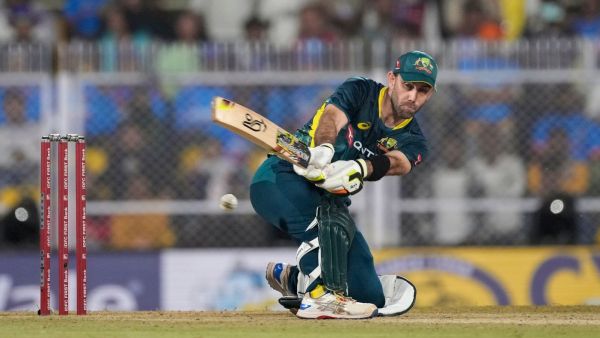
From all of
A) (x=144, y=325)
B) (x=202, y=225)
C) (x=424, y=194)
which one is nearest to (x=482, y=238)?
(x=424, y=194)

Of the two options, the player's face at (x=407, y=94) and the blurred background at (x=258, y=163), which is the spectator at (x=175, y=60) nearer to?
the blurred background at (x=258, y=163)

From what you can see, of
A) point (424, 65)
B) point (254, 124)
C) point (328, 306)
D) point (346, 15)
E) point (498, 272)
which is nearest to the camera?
point (254, 124)

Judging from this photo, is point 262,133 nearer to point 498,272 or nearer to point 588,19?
point 498,272

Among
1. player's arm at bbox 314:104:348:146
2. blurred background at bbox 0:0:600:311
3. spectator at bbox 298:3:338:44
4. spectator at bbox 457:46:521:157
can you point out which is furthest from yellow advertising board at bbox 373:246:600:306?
player's arm at bbox 314:104:348:146

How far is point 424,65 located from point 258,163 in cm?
435

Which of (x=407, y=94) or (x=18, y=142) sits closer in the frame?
(x=407, y=94)

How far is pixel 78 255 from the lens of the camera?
8.10m

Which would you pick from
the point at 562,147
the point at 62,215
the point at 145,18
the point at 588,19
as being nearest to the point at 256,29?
the point at 145,18

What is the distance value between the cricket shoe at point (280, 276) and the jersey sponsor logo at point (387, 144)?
3.22ft

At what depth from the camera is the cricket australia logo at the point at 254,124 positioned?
7251mm

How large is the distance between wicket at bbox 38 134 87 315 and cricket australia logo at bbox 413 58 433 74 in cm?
207

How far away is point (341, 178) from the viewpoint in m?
A: 7.34

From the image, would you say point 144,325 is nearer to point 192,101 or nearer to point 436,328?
point 436,328

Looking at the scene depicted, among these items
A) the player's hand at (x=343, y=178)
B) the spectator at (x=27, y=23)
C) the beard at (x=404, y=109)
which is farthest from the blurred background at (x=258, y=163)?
the player's hand at (x=343, y=178)
